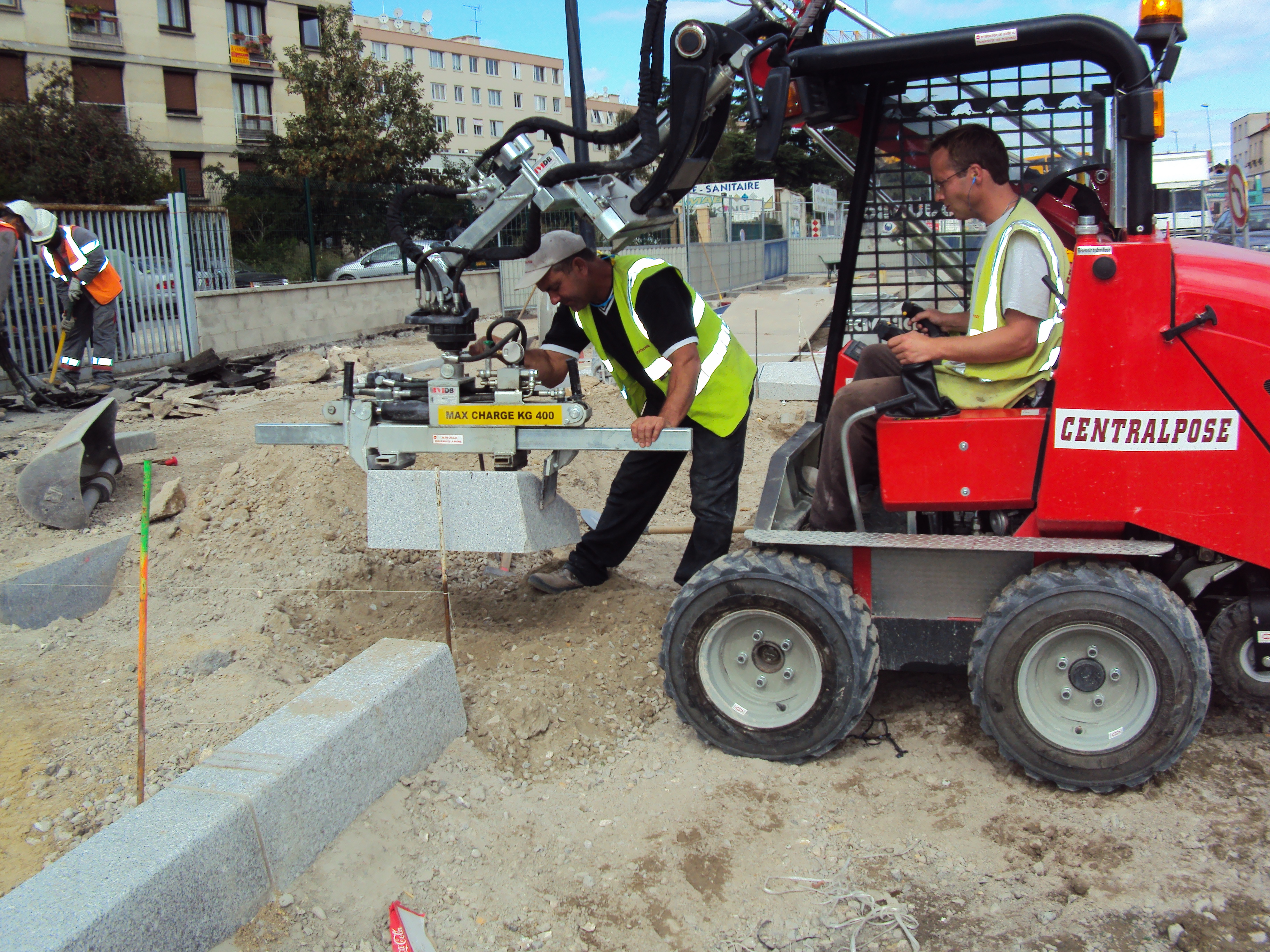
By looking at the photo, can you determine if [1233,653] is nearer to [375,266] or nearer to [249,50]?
[375,266]

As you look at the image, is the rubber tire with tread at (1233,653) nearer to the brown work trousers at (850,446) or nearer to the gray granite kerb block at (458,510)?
the brown work trousers at (850,446)

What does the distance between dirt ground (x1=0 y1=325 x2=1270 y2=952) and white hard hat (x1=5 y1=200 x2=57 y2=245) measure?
208 inches

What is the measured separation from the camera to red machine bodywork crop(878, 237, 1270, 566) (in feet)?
9.09

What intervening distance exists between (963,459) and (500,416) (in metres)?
1.73

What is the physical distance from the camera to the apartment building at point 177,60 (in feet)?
104

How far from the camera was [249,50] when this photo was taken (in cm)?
3706

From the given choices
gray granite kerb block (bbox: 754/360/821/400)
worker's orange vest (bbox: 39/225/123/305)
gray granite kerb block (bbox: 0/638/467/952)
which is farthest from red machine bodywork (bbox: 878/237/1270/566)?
worker's orange vest (bbox: 39/225/123/305)

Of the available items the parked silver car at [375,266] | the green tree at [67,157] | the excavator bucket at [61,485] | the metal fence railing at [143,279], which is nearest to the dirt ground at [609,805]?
the excavator bucket at [61,485]

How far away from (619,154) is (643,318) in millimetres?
728

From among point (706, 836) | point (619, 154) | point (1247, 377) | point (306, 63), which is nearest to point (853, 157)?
point (619, 154)

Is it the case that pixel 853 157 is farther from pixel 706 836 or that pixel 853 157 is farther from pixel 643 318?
pixel 706 836

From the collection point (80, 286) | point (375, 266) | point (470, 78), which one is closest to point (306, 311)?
point (375, 266)

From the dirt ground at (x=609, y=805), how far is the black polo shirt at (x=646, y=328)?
3.36ft

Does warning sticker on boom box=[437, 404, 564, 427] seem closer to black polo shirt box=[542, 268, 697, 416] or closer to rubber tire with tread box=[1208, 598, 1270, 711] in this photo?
black polo shirt box=[542, 268, 697, 416]
